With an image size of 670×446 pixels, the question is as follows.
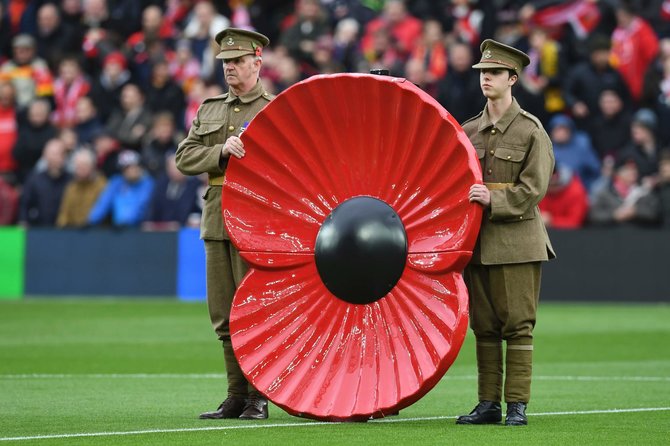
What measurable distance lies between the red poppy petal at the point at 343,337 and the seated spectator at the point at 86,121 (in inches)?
628

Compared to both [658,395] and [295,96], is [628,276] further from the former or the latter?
[295,96]

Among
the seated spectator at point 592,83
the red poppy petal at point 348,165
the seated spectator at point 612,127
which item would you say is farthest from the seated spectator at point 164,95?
the red poppy petal at point 348,165

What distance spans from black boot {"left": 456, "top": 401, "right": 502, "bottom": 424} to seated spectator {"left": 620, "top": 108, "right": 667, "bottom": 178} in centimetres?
1197

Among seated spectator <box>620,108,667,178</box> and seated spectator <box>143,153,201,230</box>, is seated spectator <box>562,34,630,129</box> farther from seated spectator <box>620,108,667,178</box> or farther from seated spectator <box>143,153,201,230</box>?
seated spectator <box>143,153,201,230</box>

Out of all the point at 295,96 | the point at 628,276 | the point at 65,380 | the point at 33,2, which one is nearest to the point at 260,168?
the point at 295,96

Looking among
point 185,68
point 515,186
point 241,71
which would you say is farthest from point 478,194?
point 185,68

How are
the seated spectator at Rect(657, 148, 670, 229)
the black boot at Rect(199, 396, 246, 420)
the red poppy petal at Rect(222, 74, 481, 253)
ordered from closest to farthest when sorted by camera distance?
the red poppy petal at Rect(222, 74, 481, 253)
the black boot at Rect(199, 396, 246, 420)
the seated spectator at Rect(657, 148, 670, 229)

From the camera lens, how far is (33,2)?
2802 cm

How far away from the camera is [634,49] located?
72.8 feet

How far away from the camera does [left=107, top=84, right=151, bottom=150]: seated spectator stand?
24.5 m

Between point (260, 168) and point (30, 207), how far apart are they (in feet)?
48.5

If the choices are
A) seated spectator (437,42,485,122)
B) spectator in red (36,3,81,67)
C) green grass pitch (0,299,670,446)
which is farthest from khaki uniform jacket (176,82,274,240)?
spectator in red (36,3,81,67)

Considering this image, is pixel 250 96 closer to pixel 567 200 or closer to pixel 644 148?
pixel 567 200

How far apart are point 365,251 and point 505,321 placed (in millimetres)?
1041
